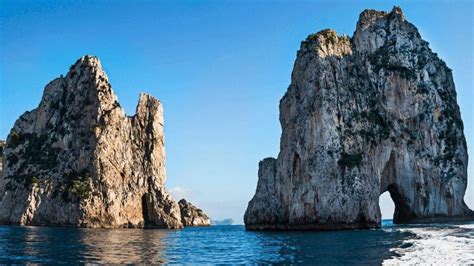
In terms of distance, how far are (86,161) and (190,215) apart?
59212 mm

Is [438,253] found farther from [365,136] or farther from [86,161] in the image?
[86,161]

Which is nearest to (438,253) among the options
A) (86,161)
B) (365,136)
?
(365,136)

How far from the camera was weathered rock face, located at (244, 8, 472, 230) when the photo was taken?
7800cm

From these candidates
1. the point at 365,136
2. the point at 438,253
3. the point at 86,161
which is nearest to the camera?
the point at 438,253

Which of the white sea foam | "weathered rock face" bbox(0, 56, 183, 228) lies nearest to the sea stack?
"weathered rock face" bbox(0, 56, 183, 228)

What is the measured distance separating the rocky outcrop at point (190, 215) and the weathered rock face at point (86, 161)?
38.0 metres

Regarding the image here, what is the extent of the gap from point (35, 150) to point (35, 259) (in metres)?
92.9

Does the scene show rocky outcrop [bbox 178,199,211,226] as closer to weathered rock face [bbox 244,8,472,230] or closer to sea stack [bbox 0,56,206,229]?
sea stack [bbox 0,56,206,229]

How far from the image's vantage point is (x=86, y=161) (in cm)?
10869

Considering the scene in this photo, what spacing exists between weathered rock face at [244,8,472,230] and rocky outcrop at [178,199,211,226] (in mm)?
69453

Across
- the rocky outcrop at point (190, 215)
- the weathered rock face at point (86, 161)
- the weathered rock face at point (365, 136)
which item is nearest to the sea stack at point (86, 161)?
the weathered rock face at point (86, 161)

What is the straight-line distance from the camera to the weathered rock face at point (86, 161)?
103 metres

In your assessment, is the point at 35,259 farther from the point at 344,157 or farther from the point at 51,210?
the point at 51,210

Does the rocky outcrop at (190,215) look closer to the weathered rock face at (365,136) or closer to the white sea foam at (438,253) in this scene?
the weathered rock face at (365,136)
